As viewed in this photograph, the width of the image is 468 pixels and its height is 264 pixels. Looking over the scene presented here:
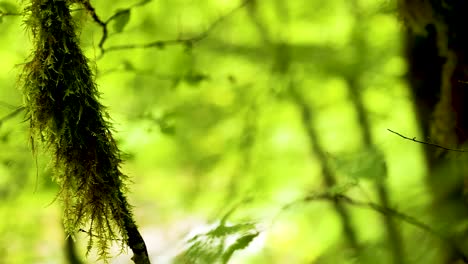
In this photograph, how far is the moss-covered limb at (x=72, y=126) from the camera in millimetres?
744

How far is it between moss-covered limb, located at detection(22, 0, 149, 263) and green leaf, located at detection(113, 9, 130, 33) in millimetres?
729

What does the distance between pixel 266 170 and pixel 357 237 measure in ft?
1.31

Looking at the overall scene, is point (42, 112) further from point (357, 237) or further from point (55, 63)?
point (357, 237)

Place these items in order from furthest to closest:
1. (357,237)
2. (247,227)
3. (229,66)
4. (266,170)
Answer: (229,66) < (266,170) < (357,237) < (247,227)

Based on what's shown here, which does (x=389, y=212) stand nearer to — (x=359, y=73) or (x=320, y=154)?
(x=320, y=154)

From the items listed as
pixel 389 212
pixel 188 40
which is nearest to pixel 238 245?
pixel 389 212

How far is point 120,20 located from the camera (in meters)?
1.50

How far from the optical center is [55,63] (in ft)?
2.44

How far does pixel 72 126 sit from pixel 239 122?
96 cm

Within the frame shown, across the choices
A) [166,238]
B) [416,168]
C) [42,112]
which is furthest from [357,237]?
[42,112]

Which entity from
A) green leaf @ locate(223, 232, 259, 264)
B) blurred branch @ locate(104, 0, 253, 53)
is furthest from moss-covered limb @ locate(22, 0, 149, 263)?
blurred branch @ locate(104, 0, 253, 53)

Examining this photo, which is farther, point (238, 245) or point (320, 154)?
point (320, 154)

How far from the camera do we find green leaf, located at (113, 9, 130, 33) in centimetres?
149

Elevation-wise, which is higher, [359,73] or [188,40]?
[188,40]
